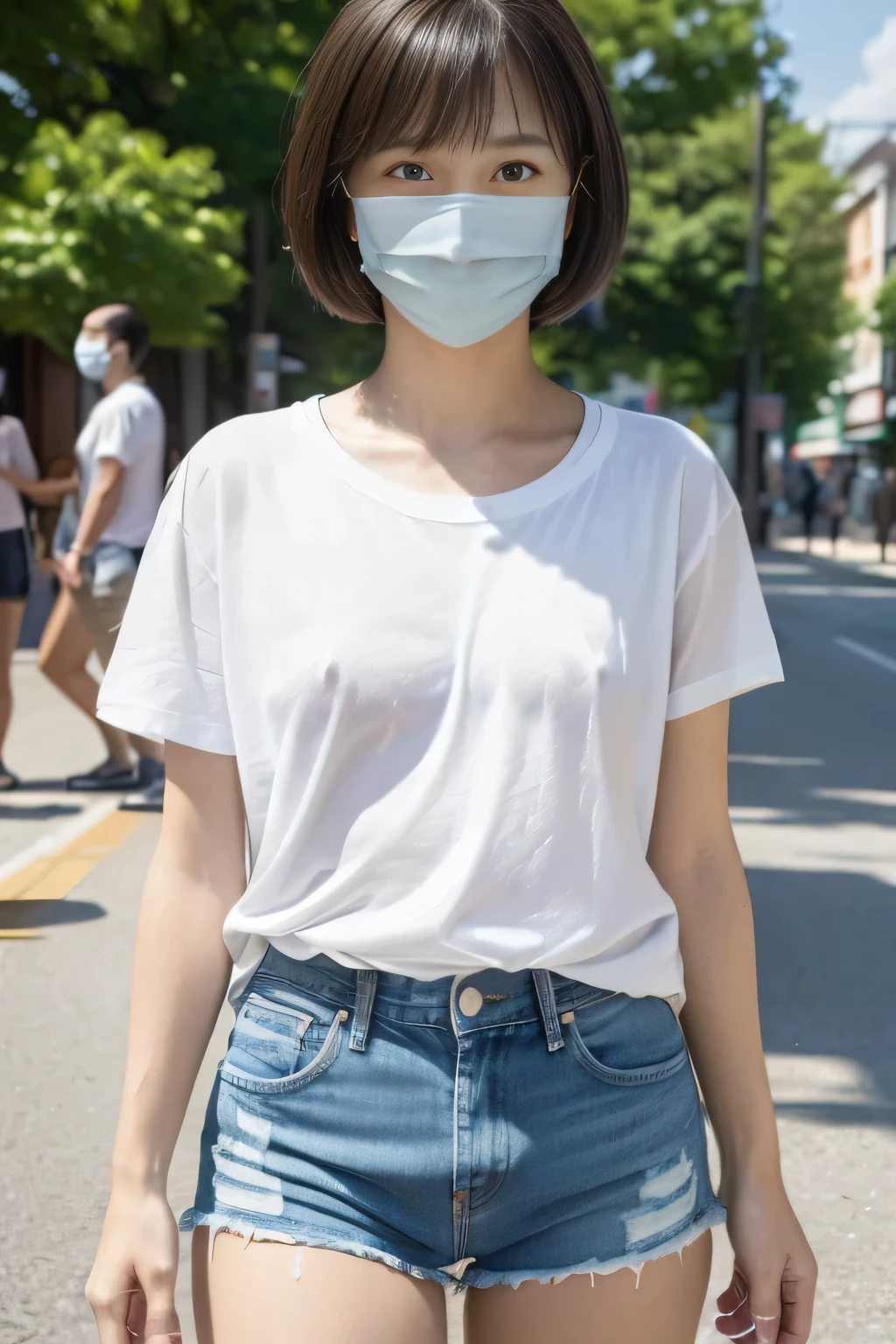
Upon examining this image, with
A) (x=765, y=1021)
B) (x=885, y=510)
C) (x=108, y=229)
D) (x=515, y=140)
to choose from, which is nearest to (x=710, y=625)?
(x=515, y=140)

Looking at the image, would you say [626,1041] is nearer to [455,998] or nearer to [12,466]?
[455,998]

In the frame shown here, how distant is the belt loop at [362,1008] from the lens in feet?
5.32

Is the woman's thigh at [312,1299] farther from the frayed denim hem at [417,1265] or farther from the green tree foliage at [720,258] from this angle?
the green tree foliage at [720,258]

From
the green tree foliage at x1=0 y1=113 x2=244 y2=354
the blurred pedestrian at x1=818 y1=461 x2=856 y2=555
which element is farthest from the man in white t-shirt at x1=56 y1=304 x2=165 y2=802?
the blurred pedestrian at x1=818 y1=461 x2=856 y2=555

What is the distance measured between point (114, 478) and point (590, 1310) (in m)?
6.48

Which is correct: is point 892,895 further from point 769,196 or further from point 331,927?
point 769,196

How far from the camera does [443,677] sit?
166 cm

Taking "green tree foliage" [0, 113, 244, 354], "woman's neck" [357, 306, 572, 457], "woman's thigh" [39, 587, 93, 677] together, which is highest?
"green tree foliage" [0, 113, 244, 354]

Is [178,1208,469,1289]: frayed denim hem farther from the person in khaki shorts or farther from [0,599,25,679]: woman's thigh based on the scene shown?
[0,599,25,679]: woman's thigh

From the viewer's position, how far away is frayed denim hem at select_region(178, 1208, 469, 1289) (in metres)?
1.58

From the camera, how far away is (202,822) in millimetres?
1744

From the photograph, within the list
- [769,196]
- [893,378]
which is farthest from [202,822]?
[893,378]

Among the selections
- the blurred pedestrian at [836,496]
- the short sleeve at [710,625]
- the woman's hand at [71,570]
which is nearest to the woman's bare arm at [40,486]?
the woman's hand at [71,570]

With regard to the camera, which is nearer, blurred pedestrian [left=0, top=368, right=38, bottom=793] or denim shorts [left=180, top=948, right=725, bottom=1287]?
denim shorts [left=180, top=948, right=725, bottom=1287]
